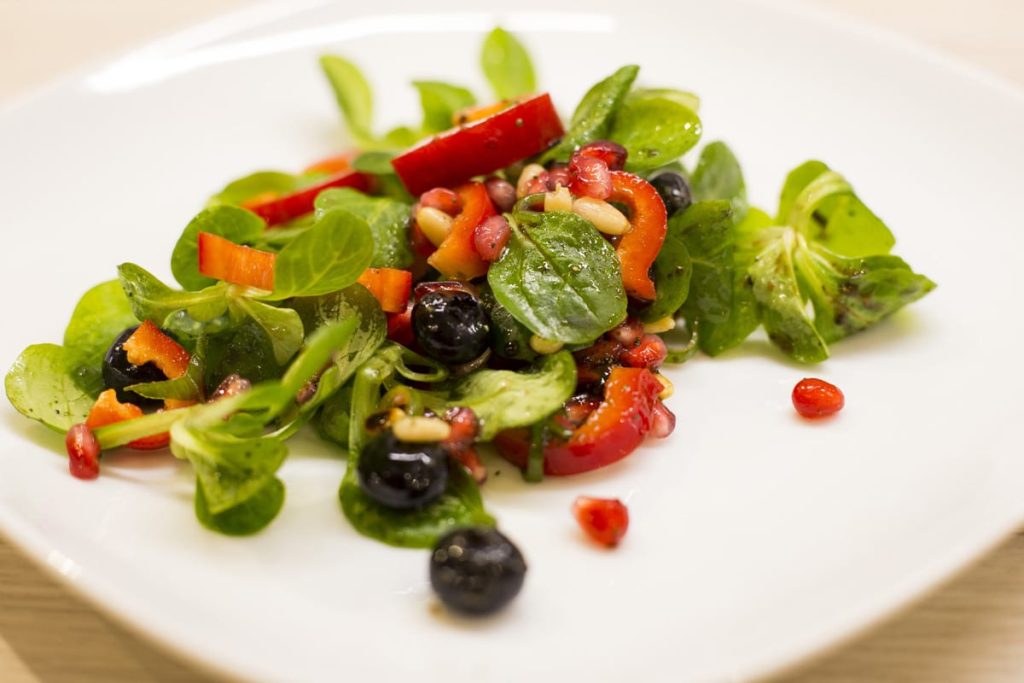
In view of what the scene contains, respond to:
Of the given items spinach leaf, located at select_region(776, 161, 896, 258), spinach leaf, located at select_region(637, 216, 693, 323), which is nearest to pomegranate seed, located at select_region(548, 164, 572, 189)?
spinach leaf, located at select_region(637, 216, 693, 323)

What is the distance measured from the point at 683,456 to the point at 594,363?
270 millimetres

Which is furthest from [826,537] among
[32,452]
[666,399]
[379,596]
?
[32,452]

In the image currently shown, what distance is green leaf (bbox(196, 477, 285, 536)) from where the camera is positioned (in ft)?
5.75

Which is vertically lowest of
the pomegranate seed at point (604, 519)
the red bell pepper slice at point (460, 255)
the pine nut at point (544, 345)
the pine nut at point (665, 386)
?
the pine nut at point (665, 386)

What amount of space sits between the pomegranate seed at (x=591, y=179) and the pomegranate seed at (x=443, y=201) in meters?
0.27

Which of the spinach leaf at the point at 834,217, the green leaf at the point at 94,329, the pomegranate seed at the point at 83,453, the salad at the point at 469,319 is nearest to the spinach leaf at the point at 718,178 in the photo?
the salad at the point at 469,319

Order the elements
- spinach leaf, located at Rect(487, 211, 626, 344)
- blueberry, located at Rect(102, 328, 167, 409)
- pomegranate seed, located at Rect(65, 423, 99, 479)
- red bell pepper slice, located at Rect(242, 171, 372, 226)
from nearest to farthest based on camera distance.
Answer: pomegranate seed, located at Rect(65, 423, 99, 479)
spinach leaf, located at Rect(487, 211, 626, 344)
blueberry, located at Rect(102, 328, 167, 409)
red bell pepper slice, located at Rect(242, 171, 372, 226)

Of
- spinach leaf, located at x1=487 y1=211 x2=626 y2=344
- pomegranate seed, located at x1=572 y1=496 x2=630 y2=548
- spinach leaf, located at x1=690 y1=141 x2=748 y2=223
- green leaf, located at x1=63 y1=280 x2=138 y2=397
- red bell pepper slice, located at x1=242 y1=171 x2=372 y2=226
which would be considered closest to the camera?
pomegranate seed, located at x1=572 y1=496 x2=630 y2=548

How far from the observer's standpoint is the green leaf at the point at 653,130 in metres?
2.39

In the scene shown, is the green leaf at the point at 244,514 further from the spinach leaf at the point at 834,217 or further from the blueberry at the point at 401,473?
the spinach leaf at the point at 834,217

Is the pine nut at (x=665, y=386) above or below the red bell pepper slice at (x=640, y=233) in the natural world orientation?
below

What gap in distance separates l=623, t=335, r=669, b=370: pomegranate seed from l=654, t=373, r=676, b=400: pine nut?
0.03 metres

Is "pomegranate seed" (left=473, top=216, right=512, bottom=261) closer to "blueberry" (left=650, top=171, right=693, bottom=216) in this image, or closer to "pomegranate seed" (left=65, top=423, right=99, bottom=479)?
"blueberry" (left=650, top=171, right=693, bottom=216)

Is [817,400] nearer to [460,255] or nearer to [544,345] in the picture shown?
[544,345]
